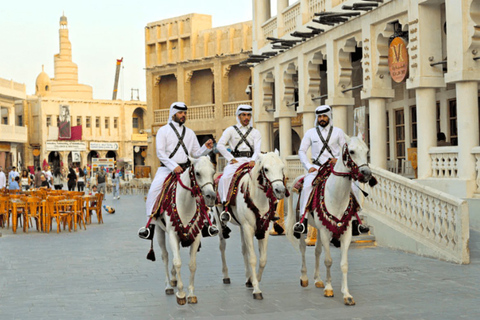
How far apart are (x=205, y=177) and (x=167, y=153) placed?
51.2 inches

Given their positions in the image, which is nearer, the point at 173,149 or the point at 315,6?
the point at 173,149

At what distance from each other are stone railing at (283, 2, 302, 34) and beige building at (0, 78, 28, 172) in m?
40.1

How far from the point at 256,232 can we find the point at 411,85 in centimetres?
843

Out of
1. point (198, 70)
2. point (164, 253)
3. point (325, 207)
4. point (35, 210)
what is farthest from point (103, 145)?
point (325, 207)

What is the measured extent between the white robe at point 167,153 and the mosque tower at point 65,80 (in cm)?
7831

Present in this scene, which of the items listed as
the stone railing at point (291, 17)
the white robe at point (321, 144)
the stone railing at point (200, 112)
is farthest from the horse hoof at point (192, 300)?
the stone railing at point (200, 112)

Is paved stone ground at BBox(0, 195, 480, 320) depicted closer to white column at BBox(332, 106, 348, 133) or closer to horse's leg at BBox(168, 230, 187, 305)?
horse's leg at BBox(168, 230, 187, 305)

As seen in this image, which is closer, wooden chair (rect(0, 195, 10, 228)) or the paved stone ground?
the paved stone ground

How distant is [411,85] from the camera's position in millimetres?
16266

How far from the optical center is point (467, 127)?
14242 millimetres

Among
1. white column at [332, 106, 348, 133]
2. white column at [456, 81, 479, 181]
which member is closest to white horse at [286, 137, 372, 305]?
white column at [456, 81, 479, 181]

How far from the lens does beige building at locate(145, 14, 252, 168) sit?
4231cm

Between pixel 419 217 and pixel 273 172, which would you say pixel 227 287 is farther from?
pixel 419 217

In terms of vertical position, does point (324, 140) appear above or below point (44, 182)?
above
